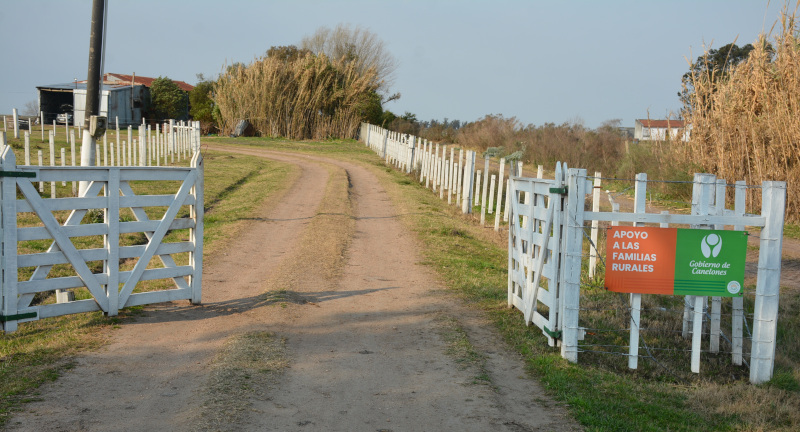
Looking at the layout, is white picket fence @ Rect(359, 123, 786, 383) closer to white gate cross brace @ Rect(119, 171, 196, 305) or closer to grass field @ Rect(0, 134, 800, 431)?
grass field @ Rect(0, 134, 800, 431)

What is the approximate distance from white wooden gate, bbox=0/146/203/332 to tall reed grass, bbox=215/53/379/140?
38787 mm

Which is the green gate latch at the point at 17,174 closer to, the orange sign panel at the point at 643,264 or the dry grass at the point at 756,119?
the orange sign panel at the point at 643,264

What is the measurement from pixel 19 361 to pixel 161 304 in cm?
234

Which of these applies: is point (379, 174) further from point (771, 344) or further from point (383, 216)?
point (771, 344)

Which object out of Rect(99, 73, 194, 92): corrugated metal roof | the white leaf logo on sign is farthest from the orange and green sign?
Rect(99, 73, 194, 92): corrugated metal roof

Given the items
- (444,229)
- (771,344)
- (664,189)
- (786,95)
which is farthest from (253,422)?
(664,189)

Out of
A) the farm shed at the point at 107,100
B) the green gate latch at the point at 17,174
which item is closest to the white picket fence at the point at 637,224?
the green gate latch at the point at 17,174

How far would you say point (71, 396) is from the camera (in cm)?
511

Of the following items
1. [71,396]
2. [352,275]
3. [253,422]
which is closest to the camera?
[253,422]

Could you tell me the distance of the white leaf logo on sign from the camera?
6.28m

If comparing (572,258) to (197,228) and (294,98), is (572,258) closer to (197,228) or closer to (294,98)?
(197,228)

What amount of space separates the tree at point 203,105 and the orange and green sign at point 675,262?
159 feet

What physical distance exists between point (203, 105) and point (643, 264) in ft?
179

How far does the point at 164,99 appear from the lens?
54062mm
